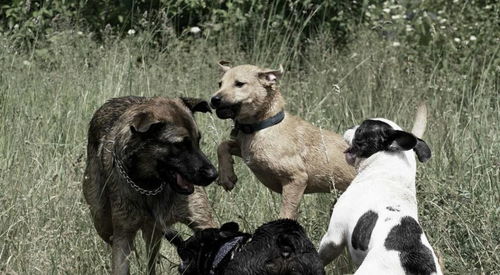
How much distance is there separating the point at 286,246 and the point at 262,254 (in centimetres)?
14

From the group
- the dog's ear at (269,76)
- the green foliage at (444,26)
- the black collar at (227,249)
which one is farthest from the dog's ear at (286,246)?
the green foliage at (444,26)

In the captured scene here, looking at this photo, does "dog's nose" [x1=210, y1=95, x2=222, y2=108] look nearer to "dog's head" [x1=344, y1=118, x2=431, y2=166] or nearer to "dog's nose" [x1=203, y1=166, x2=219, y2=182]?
"dog's nose" [x1=203, y1=166, x2=219, y2=182]

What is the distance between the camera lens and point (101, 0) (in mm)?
13133

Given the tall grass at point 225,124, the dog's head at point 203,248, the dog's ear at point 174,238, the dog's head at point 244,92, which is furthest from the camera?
the dog's head at point 244,92

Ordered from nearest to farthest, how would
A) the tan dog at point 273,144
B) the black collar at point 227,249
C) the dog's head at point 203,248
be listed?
the black collar at point 227,249, the dog's head at point 203,248, the tan dog at point 273,144

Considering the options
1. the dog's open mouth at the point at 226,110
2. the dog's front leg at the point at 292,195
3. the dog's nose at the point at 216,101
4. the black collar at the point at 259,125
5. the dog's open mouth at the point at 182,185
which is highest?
the dog's open mouth at the point at 182,185

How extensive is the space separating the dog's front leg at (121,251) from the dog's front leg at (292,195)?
125 cm

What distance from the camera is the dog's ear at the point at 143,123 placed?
21.3 feet

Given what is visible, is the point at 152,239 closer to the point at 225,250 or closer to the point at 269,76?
the point at 225,250

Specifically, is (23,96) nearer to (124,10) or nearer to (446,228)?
(124,10)

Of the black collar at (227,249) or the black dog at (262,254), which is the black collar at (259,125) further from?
the black collar at (227,249)

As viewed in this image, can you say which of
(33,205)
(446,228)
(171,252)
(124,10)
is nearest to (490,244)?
(446,228)

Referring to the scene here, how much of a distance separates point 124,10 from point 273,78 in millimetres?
5159

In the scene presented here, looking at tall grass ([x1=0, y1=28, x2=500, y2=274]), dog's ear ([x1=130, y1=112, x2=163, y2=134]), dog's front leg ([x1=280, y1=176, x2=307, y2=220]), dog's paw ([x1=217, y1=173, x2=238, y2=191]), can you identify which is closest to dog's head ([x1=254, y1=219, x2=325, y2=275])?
dog's ear ([x1=130, y1=112, x2=163, y2=134])
